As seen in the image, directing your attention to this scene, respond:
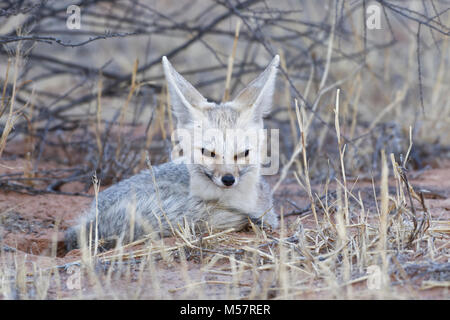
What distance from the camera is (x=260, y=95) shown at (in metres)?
4.14

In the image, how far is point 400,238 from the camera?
323cm

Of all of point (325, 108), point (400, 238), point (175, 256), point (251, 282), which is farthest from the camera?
point (325, 108)

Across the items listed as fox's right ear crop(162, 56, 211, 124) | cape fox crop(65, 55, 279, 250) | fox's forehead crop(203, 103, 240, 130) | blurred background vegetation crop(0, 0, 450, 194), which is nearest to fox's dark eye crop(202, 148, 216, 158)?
cape fox crop(65, 55, 279, 250)

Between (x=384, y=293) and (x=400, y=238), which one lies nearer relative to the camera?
(x=384, y=293)

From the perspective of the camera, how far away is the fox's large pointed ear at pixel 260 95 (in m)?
4.14

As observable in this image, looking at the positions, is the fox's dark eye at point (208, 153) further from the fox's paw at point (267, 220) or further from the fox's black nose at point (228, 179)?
the fox's paw at point (267, 220)

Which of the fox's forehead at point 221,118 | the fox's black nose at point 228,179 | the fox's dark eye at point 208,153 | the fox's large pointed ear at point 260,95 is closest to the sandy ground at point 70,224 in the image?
the fox's black nose at point 228,179

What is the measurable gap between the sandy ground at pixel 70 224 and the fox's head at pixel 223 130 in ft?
1.57

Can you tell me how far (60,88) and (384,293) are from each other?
26.5 feet

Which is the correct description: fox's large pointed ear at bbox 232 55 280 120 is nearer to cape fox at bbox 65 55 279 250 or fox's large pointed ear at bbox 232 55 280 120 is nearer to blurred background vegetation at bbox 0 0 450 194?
cape fox at bbox 65 55 279 250

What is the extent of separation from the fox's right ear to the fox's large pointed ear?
286 millimetres
